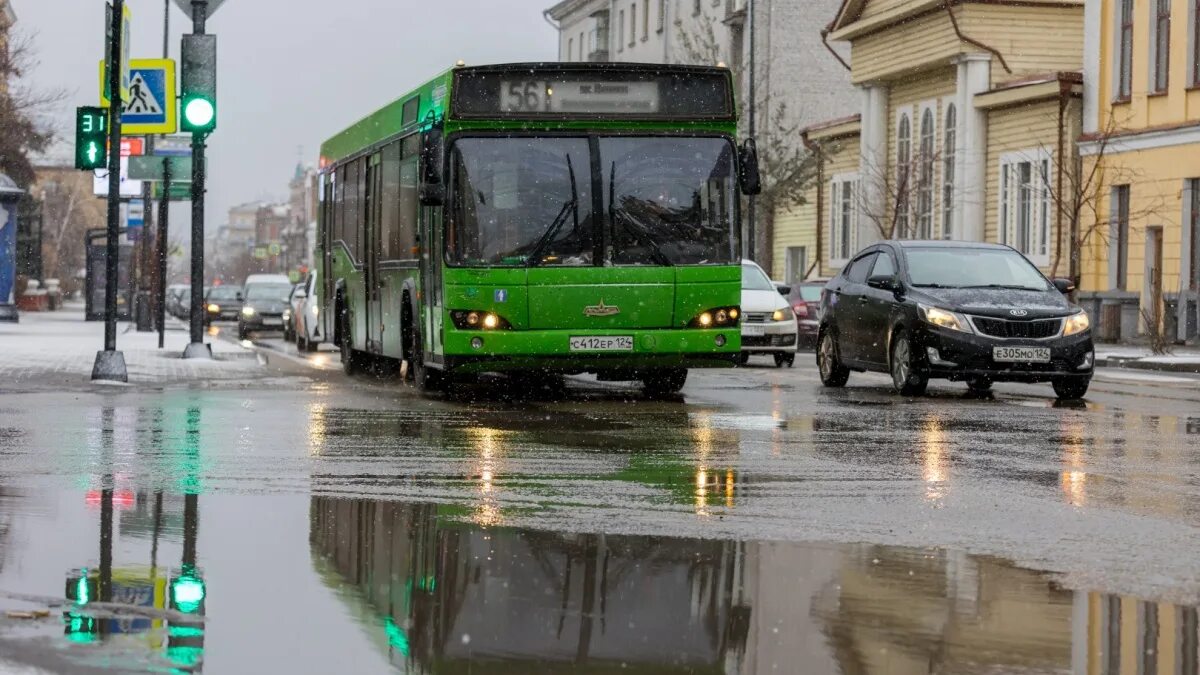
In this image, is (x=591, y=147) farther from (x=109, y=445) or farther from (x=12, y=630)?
(x=12, y=630)

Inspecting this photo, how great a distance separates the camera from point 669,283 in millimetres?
19203

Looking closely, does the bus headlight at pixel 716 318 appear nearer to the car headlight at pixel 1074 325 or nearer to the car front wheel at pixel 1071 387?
the car headlight at pixel 1074 325

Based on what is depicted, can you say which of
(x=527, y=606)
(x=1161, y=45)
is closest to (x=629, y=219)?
(x=527, y=606)

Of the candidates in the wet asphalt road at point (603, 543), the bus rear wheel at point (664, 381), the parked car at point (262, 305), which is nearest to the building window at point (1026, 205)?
the parked car at point (262, 305)

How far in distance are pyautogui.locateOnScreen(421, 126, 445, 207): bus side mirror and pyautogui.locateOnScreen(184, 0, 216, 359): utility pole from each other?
23.3 ft

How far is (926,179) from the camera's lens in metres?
49.3

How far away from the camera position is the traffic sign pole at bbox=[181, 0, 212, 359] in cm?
2703

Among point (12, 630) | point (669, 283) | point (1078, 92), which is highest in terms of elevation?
point (1078, 92)

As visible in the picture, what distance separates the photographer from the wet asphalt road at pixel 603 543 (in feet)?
20.9

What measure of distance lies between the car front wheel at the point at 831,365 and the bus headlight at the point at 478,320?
16.5 feet

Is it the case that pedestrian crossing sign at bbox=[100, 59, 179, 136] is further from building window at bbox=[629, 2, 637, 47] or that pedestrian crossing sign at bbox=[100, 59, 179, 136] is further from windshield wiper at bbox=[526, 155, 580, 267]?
building window at bbox=[629, 2, 637, 47]

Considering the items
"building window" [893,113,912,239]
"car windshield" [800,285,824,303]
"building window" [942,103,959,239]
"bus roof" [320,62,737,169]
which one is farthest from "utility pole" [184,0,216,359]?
"building window" [942,103,959,239]

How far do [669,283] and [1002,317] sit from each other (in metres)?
3.14

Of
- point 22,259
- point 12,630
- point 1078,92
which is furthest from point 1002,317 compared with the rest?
point 22,259
